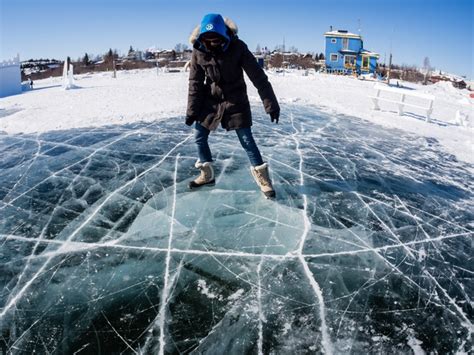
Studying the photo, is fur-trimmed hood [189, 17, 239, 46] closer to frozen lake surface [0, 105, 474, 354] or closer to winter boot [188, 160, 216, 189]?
winter boot [188, 160, 216, 189]

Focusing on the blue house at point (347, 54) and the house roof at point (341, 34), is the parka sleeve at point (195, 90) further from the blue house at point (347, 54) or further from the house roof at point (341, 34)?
the house roof at point (341, 34)

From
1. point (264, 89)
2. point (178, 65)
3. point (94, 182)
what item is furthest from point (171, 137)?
point (178, 65)

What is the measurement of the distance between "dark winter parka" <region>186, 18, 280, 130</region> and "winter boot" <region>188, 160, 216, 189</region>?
0.46m

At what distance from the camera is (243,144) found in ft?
11.0

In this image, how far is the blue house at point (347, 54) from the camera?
38469mm

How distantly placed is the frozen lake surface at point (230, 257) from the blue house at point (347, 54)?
3742cm

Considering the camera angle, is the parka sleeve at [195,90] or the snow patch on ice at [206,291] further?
the parka sleeve at [195,90]

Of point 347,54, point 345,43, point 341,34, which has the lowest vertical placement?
point 347,54

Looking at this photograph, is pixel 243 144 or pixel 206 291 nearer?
pixel 206 291

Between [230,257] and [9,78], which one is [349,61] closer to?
[9,78]

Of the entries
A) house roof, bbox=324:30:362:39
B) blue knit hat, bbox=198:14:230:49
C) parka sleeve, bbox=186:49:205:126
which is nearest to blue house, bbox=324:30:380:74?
house roof, bbox=324:30:362:39

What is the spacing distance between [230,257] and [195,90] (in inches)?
62.7

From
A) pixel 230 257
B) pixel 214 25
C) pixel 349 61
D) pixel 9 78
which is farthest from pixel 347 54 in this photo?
pixel 230 257

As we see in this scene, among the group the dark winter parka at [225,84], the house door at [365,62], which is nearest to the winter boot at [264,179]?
the dark winter parka at [225,84]
